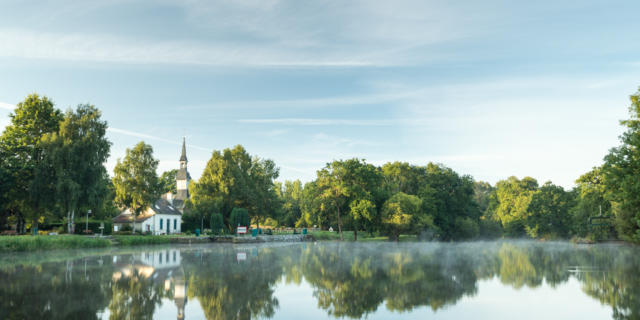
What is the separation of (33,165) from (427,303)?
41149 mm

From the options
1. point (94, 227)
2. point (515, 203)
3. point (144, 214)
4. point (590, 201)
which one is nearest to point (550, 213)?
point (515, 203)

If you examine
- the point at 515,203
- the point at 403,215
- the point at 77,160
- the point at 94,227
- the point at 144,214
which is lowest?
the point at 94,227

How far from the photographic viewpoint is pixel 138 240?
44.2 meters

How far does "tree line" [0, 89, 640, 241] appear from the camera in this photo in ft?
132

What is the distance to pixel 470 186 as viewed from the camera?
7456cm

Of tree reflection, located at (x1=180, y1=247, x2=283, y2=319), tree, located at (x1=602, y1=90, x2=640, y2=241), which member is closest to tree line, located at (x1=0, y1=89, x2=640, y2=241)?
tree, located at (x1=602, y1=90, x2=640, y2=241)

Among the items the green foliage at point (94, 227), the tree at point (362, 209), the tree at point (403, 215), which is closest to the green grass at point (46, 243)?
the green foliage at point (94, 227)

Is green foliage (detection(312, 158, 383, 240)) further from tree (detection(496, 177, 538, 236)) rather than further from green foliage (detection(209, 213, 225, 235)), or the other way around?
tree (detection(496, 177, 538, 236))

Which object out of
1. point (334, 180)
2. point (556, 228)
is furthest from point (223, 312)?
point (556, 228)

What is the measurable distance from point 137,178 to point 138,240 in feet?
45.6

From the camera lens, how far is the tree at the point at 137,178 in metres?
55.6

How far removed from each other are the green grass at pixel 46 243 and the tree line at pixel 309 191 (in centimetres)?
539

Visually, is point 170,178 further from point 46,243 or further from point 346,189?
point 46,243

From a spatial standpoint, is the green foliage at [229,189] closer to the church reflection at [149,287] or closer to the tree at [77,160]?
the tree at [77,160]
